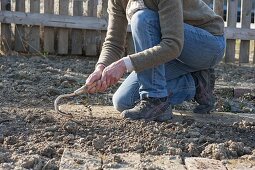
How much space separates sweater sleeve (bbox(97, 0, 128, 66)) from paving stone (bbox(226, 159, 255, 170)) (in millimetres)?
1244

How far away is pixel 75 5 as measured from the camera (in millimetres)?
7551

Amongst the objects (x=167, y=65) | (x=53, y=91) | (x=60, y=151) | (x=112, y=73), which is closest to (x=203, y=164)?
(x=60, y=151)

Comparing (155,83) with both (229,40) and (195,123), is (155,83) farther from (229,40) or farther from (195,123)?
(229,40)

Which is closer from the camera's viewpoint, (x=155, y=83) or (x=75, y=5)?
(x=155, y=83)

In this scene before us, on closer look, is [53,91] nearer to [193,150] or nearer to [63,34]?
[193,150]

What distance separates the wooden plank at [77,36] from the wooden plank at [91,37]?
3.4 inches

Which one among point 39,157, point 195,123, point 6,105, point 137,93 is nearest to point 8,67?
point 6,105

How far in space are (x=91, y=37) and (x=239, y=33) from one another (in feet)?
5.97

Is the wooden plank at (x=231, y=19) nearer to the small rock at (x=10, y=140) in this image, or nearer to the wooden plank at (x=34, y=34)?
the wooden plank at (x=34, y=34)

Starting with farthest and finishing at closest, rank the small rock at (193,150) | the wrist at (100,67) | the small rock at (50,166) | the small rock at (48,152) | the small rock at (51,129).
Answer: the wrist at (100,67), the small rock at (51,129), the small rock at (193,150), the small rock at (48,152), the small rock at (50,166)

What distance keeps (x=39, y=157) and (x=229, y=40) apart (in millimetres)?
4964

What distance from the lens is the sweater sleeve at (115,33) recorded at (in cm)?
409

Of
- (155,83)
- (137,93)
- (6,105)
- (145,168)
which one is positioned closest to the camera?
(145,168)

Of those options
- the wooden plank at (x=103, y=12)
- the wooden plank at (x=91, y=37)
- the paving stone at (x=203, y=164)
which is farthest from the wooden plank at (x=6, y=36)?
the paving stone at (x=203, y=164)
